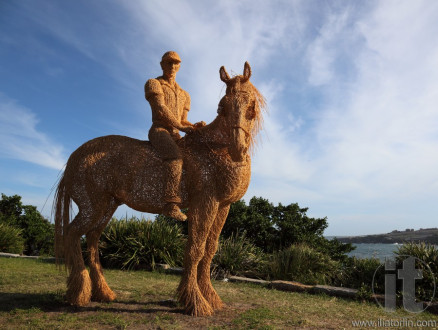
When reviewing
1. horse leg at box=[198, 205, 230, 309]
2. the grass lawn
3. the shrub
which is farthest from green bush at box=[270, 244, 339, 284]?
horse leg at box=[198, 205, 230, 309]

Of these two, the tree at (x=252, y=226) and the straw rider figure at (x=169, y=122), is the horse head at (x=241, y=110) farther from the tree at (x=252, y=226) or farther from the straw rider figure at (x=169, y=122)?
the tree at (x=252, y=226)

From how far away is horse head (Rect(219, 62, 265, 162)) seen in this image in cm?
399

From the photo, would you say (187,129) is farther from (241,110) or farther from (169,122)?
(241,110)

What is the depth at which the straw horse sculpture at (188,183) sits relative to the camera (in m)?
4.13

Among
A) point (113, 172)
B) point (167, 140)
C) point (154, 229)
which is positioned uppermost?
point (167, 140)

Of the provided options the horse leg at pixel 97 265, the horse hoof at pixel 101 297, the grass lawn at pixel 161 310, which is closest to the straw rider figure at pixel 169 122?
the horse leg at pixel 97 265

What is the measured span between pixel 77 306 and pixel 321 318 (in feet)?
10.8

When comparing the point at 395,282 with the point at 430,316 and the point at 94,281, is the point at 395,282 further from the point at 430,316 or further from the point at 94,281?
the point at 94,281

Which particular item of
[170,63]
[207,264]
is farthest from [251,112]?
[207,264]

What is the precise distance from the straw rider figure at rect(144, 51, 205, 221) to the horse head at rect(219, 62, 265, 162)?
661mm

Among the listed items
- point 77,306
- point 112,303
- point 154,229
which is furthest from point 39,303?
point 154,229

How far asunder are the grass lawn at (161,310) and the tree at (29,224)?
5.80 m

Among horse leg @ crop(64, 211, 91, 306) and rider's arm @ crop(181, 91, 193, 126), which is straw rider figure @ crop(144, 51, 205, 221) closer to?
rider's arm @ crop(181, 91, 193, 126)

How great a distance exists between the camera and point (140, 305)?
462cm
